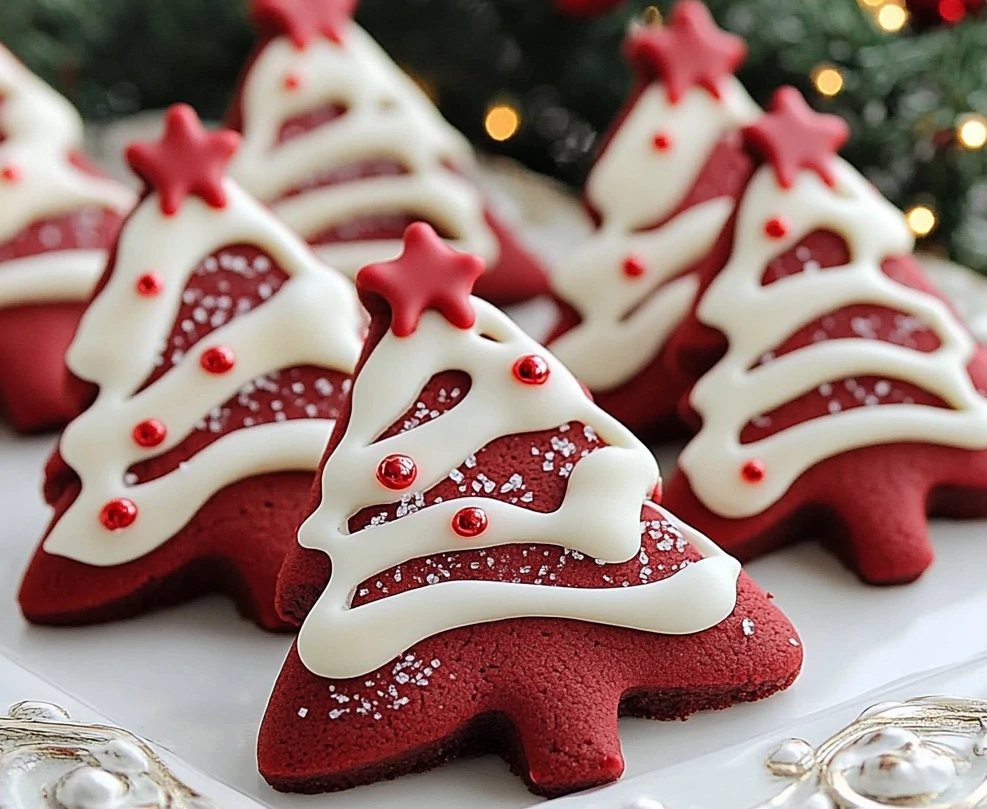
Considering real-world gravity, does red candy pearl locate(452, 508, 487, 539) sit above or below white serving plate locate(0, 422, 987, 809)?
above

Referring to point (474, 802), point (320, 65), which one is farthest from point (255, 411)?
point (320, 65)

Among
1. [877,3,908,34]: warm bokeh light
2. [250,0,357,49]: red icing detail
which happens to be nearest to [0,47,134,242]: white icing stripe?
[250,0,357,49]: red icing detail

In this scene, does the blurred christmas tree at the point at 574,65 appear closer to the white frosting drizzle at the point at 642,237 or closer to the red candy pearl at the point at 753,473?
the white frosting drizzle at the point at 642,237

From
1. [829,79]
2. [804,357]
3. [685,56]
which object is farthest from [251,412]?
[829,79]

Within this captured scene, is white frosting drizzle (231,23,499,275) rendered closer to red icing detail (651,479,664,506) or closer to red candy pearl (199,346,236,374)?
red candy pearl (199,346,236,374)

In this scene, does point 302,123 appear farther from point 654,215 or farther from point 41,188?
point 654,215

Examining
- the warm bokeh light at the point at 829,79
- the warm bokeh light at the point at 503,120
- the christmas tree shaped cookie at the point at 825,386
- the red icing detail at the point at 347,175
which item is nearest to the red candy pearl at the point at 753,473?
the christmas tree shaped cookie at the point at 825,386
